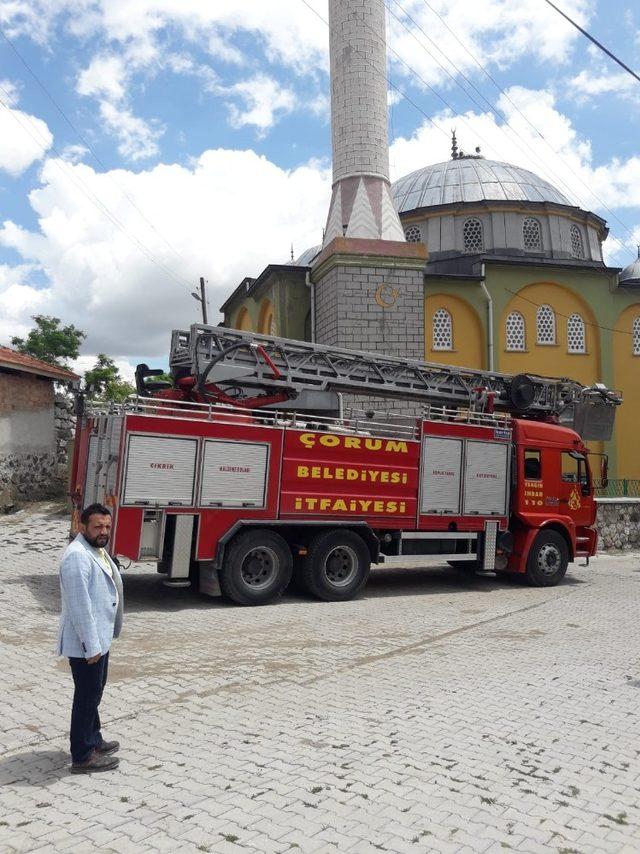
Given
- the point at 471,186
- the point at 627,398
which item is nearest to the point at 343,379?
the point at 627,398

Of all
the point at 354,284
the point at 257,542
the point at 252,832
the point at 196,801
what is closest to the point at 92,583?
the point at 196,801

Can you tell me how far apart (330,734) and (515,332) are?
82.5 feet

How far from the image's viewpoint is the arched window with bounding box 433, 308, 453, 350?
27688mm

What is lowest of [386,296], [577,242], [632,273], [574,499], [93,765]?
[93,765]

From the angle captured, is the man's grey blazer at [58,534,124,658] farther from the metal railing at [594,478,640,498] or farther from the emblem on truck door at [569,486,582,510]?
the metal railing at [594,478,640,498]

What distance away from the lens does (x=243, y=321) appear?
3350cm

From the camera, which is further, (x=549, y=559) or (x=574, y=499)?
(x=574, y=499)

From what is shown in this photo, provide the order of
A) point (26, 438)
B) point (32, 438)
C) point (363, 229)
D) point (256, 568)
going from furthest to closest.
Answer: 1. point (363, 229)
2. point (32, 438)
3. point (26, 438)
4. point (256, 568)

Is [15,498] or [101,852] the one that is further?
[15,498]

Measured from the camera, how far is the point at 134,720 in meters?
5.39

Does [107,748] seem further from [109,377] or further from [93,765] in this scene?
[109,377]

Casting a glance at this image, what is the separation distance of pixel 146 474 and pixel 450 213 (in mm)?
26371

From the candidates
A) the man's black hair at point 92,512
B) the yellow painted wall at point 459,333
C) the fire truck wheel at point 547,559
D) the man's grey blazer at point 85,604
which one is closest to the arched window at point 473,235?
the yellow painted wall at point 459,333

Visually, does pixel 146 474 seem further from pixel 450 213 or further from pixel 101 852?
pixel 450 213
